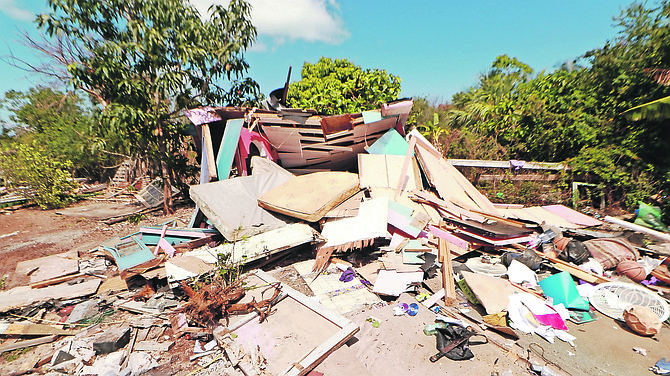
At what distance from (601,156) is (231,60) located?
29.9 feet

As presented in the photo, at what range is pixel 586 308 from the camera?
11.9ft

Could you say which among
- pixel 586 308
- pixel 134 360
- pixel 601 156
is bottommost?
pixel 586 308

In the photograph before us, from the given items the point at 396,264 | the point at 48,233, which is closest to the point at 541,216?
the point at 396,264

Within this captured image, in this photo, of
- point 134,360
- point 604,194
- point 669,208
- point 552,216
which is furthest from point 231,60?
point 669,208

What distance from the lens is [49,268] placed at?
15.8 feet

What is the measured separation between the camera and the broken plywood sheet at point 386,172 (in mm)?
6138

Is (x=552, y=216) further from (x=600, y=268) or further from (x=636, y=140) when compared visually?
(x=636, y=140)

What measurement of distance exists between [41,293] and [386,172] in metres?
6.01

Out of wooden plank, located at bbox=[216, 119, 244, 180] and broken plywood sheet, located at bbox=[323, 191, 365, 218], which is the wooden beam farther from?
wooden plank, located at bbox=[216, 119, 244, 180]

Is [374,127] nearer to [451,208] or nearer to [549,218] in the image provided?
[451,208]

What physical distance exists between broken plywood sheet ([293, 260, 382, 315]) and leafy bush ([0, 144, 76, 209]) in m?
10.2

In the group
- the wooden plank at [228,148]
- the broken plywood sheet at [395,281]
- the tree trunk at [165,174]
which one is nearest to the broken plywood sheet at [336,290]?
the broken plywood sheet at [395,281]

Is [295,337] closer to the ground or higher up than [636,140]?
closer to the ground

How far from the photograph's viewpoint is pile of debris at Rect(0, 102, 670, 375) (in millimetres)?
3016
